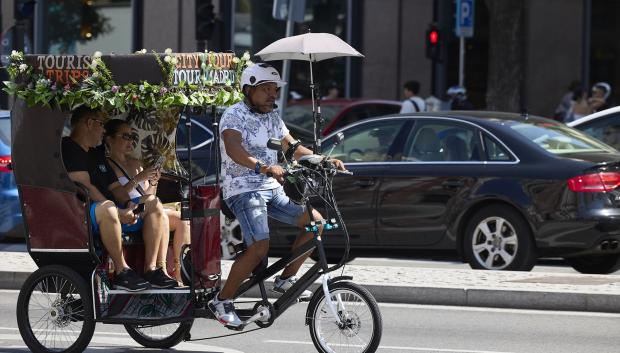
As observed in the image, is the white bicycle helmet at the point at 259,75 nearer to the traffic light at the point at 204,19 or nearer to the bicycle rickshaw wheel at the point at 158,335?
the bicycle rickshaw wheel at the point at 158,335

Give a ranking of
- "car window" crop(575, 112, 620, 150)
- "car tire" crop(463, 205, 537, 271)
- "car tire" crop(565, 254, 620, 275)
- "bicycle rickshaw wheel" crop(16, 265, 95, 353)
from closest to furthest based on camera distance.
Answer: "bicycle rickshaw wheel" crop(16, 265, 95, 353), "car tire" crop(463, 205, 537, 271), "car tire" crop(565, 254, 620, 275), "car window" crop(575, 112, 620, 150)

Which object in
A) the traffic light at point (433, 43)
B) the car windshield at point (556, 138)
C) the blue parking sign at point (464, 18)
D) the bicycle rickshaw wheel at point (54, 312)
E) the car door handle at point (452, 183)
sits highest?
the blue parking sign at point (464, 18)

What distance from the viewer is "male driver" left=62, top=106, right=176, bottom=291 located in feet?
26.6

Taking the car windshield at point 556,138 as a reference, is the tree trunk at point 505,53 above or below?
above

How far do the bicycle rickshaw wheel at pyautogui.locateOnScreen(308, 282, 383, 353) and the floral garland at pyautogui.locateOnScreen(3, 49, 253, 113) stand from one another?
1377mm

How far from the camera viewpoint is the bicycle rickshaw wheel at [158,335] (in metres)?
8.44

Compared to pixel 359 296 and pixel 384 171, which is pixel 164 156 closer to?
pixel 359 296

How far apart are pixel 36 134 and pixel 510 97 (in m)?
15.0

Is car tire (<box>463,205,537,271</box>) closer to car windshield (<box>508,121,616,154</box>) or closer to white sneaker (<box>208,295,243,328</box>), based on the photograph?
car windshield (<box>508,121,616,154</box>)

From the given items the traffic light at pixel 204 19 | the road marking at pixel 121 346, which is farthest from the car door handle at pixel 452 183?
the traffic light at pixel 204 19

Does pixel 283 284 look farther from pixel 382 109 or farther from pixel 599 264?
pixel 382 109

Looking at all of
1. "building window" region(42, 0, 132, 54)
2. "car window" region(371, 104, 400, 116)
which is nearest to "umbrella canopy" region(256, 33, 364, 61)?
"car window" region(371, 104, 400, 116)

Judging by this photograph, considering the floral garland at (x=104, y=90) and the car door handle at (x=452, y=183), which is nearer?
the floral garland at (x=104, y=90)

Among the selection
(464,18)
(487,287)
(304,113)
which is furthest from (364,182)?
(464,18)
